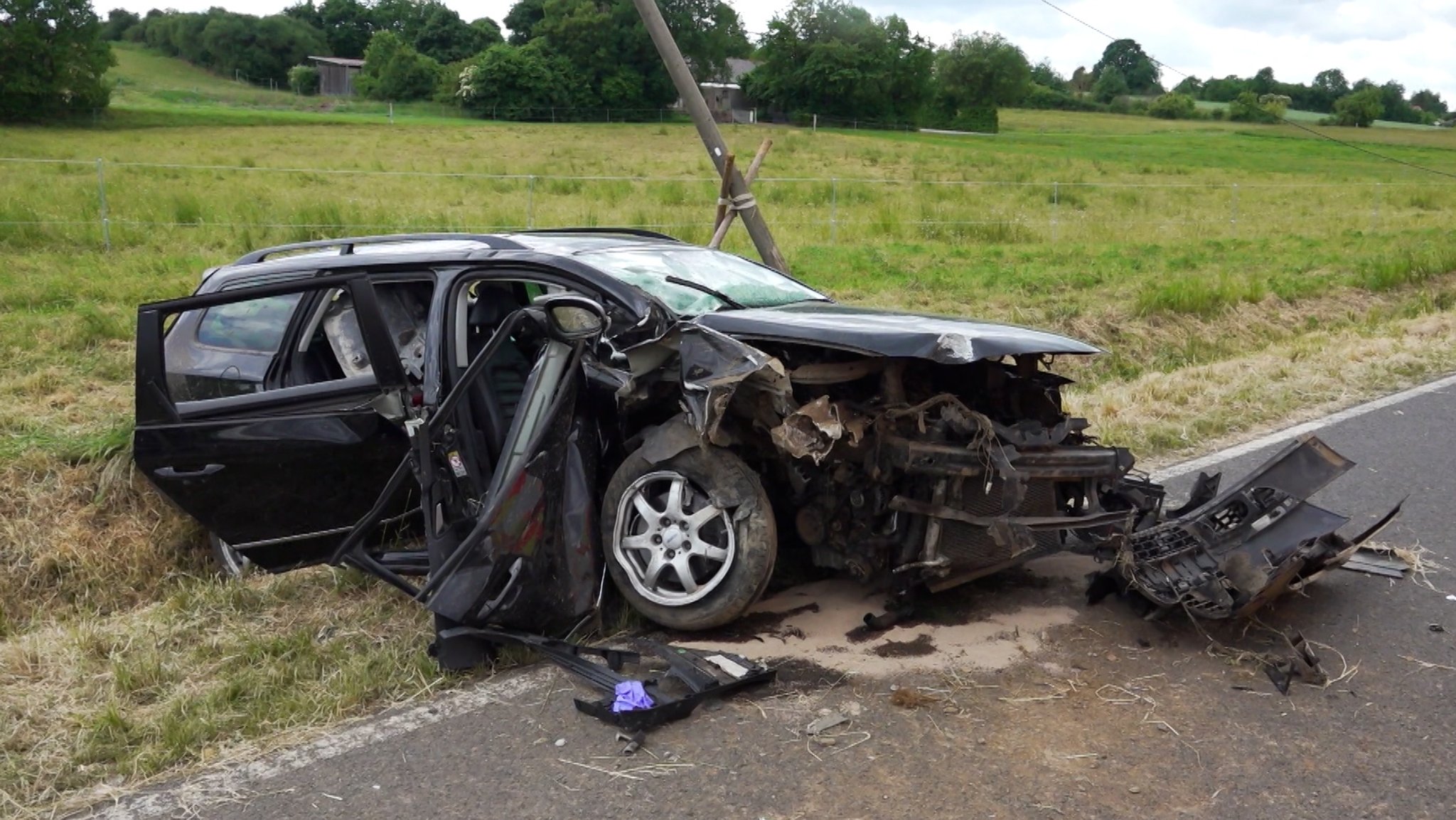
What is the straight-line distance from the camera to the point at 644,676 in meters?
4.33

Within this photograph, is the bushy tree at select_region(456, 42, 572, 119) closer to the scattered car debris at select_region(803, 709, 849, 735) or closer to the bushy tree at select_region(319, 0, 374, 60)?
the bushy tree at select_region(319, 0, 374, 60)

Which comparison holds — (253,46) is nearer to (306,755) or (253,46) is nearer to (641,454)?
(641,454)

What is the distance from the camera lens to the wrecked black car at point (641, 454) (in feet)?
14.5

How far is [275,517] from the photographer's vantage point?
5266 millimetres

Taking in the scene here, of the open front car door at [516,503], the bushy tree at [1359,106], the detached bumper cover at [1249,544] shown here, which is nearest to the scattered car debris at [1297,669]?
the detached bumper cover at [1249,544]

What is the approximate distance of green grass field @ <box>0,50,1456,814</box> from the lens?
451cm

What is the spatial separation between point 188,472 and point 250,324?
792 millimetres

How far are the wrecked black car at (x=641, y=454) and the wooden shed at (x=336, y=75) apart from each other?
91319 mm

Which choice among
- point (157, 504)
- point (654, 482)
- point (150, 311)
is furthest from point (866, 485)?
point (157, 504)

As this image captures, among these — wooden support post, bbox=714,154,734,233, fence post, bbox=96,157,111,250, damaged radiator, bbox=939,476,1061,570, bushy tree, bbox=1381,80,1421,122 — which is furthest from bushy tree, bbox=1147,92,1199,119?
damaged radiator, bbox=939,476,1061,570

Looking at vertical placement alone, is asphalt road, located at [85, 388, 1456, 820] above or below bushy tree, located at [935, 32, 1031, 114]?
below

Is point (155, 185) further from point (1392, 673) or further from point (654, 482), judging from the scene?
point (1392, 673)

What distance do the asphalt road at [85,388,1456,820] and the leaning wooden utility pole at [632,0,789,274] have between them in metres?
5.61

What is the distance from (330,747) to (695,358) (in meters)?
1.79
